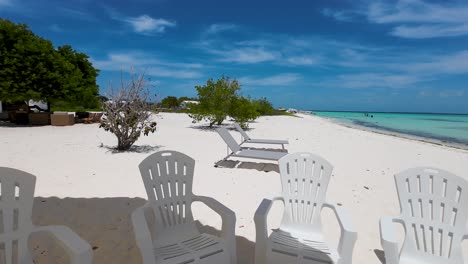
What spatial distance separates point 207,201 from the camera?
2.84 m

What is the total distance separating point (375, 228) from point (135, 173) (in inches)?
197

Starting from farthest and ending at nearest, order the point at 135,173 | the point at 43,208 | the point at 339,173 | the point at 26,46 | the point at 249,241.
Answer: the point at 26,46
the point at 339,173
the point at 135,173
the point at 43,208
the point at 249,241

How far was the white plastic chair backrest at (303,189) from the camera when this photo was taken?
9.95ft

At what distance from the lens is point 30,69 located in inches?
642

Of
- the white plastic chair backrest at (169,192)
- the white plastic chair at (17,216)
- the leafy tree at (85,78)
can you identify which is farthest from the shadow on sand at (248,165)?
the leafy tree at (85,78)

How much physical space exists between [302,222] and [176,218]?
1368 mm

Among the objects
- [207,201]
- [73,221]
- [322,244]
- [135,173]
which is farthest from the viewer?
[135,173]

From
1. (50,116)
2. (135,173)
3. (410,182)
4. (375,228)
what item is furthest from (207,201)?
(50,116)

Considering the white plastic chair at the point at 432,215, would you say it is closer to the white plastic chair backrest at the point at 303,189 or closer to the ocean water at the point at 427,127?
the white plastic chair backrest at the point at 303,189

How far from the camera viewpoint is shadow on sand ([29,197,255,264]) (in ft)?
9.91

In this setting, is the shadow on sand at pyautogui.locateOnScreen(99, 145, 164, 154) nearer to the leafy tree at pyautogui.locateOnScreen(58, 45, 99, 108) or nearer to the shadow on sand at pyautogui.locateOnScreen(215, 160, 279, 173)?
the shadow on sand at pyautogui.locateOnScreen(215, 160, 279, 173)

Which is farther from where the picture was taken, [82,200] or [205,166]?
[205,166]

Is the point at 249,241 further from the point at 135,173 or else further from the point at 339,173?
the point at 339,173

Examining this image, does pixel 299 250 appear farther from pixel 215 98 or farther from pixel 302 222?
pixel 215 98
